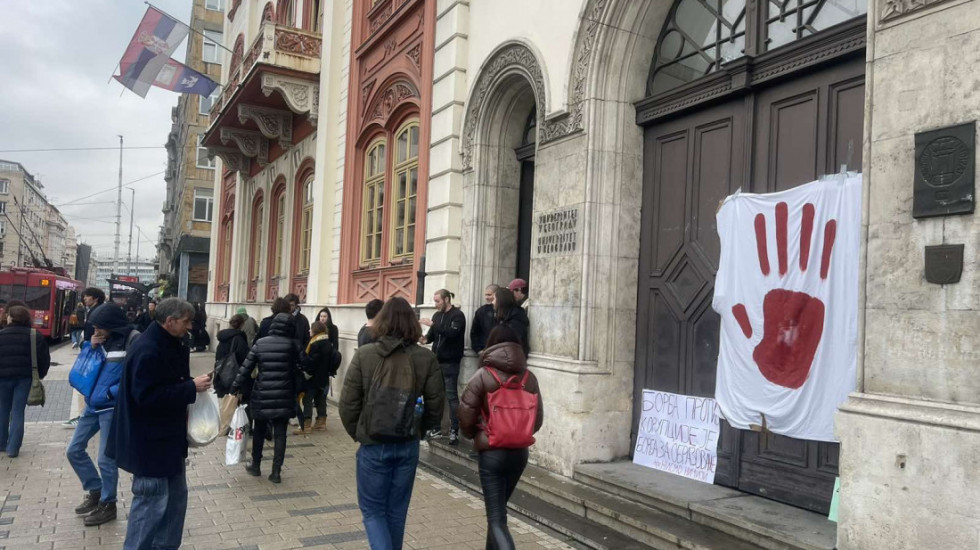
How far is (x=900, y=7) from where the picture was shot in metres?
4.38

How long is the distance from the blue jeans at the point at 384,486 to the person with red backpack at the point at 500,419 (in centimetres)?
44

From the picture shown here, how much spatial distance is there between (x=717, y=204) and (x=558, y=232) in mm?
1838

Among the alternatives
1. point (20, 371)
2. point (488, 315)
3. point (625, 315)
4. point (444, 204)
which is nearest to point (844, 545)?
point (625, 315)

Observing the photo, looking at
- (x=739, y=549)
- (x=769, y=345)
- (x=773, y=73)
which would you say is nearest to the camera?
(x=739, y=549)

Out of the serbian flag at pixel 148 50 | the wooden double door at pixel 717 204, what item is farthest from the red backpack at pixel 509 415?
the serbian flag at pixel 148 50

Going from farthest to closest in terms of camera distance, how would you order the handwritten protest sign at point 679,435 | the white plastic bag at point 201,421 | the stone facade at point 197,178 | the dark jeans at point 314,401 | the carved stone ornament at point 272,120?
the stone facade at point 197,178
the carved stone ornament at point 272,120
the dark jeans at point 314,401
the handwritten protest sign at point 679,435
the white plastic bag at point 201,421

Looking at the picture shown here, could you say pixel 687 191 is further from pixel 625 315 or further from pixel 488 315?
pixel 488 315

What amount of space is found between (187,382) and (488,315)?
183 inches

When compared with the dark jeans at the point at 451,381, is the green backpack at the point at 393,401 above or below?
above

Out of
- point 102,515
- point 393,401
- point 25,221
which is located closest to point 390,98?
point 102,515

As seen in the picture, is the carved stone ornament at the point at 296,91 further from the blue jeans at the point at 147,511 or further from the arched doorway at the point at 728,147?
the blue jeans at the point at 147,511

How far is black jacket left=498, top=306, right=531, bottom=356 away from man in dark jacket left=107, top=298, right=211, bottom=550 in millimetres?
3941

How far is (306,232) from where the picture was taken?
687 inches

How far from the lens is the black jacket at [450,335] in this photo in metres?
8.76
